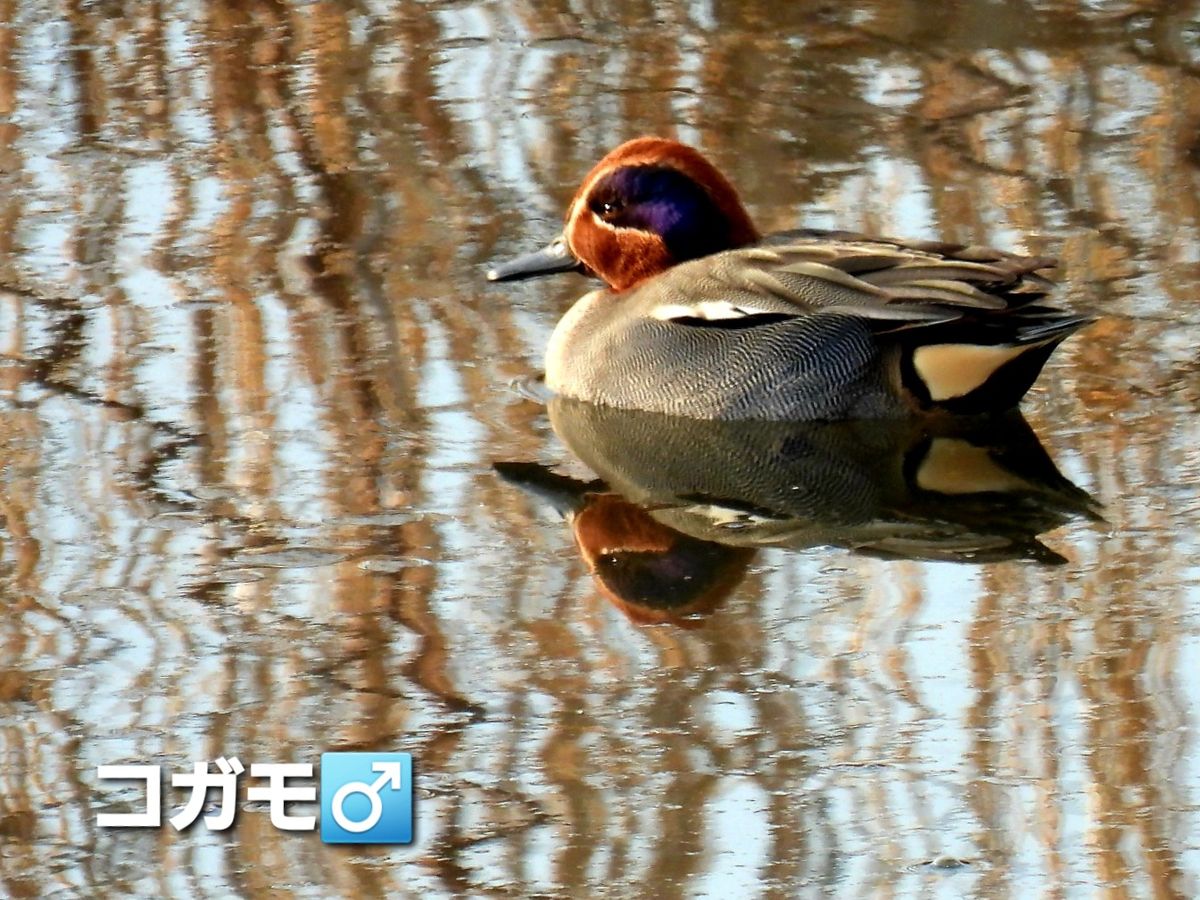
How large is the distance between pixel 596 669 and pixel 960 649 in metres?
0.75

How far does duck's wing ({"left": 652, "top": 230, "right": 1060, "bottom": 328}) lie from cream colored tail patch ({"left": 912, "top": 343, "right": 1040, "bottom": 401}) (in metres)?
0.10

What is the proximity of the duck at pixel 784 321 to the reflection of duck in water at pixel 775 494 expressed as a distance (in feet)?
0.25

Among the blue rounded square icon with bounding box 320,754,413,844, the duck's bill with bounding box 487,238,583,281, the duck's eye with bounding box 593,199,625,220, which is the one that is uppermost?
the blue rounded square icon with bounding box 320,754,413,844

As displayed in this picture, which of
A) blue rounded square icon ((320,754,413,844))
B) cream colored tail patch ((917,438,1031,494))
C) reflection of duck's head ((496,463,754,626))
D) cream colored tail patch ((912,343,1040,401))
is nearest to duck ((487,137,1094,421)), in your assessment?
cream colored tail patch ((912,343,1040,401))

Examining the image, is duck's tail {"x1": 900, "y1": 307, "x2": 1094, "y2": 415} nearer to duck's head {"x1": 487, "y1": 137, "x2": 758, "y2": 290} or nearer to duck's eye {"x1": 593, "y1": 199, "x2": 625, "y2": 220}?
duck's head {"x1": 487, "y1": 137, "x2": 758, "y2": 290}

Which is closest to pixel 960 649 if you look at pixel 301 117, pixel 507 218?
pixel 507 218

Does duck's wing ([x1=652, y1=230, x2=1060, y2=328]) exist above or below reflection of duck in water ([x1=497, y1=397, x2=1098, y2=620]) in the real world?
above

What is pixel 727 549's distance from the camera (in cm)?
594

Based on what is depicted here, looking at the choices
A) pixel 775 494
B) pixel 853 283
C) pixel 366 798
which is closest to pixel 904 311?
pixel 853 283

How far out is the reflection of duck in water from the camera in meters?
5.85

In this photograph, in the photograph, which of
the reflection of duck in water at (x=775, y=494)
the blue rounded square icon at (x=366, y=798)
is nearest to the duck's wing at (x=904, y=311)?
the reflection of duck in water at (x=775, y=494)

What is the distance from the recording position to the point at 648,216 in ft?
24.1

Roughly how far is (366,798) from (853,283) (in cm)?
269

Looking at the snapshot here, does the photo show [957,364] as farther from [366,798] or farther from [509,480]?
[366,798]
